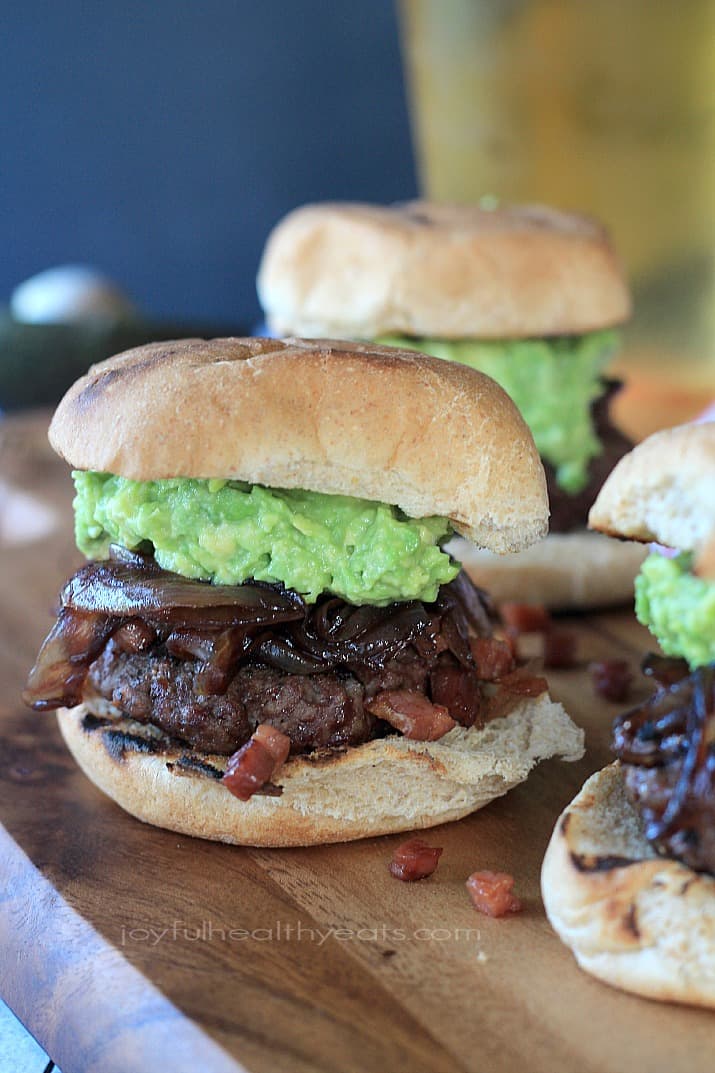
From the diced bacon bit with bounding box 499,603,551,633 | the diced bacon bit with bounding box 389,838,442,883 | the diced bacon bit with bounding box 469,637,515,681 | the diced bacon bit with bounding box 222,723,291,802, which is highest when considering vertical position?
the diced bacon bit with bounding box 222,723,291,802

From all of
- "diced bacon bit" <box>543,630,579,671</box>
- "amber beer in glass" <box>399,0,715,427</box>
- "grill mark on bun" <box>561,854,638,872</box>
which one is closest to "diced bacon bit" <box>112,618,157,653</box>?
"grill mark on bun" <box>561,854,638,872</box>

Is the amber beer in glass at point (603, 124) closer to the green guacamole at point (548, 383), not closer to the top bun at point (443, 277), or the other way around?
the top bun at point (443, 277)

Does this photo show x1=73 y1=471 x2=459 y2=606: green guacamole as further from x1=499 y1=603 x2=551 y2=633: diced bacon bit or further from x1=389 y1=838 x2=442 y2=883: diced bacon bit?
x1=499 y1=603 x2=551 y2=633: diced bacon bit

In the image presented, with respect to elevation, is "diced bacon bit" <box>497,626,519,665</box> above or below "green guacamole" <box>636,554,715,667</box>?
below

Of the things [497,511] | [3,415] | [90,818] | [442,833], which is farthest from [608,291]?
[3,415]

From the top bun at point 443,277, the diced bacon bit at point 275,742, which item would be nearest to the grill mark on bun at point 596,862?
the diced bacon bit at point 275,742

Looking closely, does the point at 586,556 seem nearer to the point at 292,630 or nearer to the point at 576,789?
the point at 576,789
